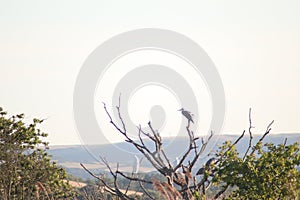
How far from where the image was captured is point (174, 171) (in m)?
19.7

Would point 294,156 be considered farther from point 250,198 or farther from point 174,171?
point 174,171

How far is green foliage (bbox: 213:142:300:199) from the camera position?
1862 centimetres

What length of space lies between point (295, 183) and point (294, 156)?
2141 mm

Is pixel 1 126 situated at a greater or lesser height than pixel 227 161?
greater

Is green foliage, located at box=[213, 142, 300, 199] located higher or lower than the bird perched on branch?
lower

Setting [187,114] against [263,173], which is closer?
[263,173]

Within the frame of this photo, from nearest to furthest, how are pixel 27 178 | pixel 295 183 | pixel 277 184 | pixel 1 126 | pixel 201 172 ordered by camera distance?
1. pixel 295 183
2. pixel 277 184
3. pixel 201 172
4. pixel 27 178
5. pixel 1 126

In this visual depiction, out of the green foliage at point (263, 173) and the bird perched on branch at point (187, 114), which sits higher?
the bird perched on branch at point (187, 114)

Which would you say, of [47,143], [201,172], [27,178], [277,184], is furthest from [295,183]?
[47,143]

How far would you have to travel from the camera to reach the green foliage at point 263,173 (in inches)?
733

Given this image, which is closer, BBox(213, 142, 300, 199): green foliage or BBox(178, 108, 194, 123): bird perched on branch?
BBox(213, 142, 300, 199): green foliage

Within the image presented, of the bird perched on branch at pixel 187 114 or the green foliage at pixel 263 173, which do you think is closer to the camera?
the green foliage at pixel 263 173

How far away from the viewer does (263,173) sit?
1866 centimetres

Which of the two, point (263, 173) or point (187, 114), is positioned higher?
point (187, 114)
